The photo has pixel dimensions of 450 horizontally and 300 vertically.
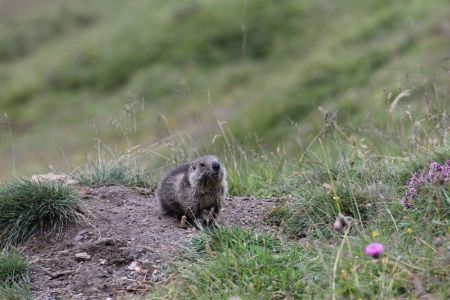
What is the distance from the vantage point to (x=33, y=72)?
83.1 ft

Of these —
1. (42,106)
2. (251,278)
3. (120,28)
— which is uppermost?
(251,278)

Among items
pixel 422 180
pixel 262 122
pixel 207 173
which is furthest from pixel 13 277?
pixel 262 122

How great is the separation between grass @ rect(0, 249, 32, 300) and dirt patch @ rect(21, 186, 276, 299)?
10 cm

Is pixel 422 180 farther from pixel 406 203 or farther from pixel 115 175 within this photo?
pixel 115 175

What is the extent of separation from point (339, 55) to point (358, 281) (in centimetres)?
1269

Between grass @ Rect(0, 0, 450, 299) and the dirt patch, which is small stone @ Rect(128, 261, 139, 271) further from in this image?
grass @ Rect(0, 0, 450, 299)

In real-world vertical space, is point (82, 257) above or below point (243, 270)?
below

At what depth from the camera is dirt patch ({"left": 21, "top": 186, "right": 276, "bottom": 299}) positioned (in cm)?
540

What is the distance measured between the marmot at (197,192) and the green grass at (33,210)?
83 cm

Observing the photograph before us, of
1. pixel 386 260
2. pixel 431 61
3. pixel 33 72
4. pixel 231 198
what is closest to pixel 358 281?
pixel 386 260

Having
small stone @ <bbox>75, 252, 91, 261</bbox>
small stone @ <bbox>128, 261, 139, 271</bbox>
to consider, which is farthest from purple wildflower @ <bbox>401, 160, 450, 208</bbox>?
small stone @ <bbox>75, 252, 91, 261</bbox>

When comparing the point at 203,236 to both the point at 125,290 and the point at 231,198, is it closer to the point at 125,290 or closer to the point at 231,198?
the point at 125,290

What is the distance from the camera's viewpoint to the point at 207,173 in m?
6.42

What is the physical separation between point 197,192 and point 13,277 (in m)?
1.77
